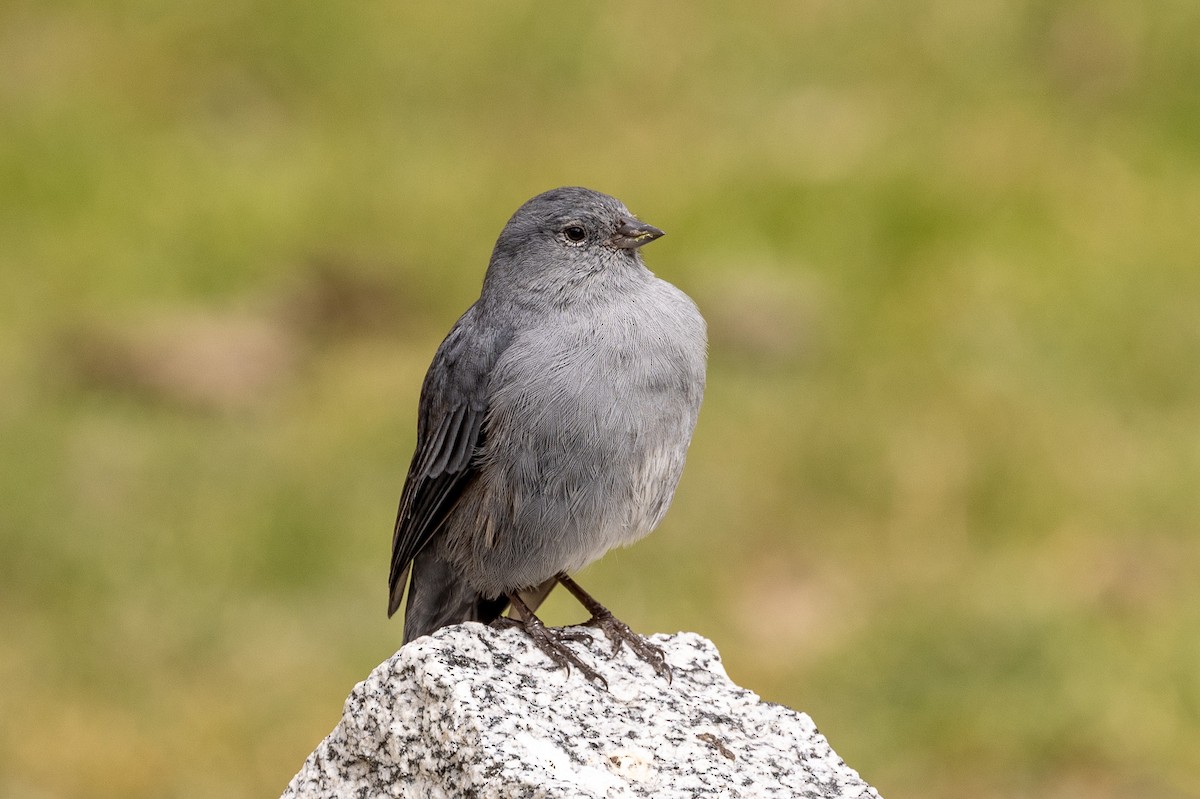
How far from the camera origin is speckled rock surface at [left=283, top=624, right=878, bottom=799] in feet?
12.5

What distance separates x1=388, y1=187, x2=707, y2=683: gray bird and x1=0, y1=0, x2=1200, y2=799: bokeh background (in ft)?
10.4

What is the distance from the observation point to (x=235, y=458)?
32.4 feet

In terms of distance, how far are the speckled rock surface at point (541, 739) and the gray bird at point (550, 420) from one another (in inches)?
14.9

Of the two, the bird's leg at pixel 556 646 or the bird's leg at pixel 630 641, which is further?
the bird's leg at pixel 630 641

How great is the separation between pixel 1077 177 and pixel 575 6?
413cm

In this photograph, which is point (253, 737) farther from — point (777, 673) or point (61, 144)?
point (61, 144)

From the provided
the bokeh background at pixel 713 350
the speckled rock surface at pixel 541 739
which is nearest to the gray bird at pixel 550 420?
the speckled rock surface at pixel 541 739

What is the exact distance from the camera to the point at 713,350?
10.9m

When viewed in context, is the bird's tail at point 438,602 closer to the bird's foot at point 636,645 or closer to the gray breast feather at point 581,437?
the gray breast feather at point 581,437

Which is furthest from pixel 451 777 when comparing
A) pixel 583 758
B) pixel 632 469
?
pixel 632 469

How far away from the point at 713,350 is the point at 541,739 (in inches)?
281

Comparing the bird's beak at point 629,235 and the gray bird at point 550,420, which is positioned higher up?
the bird's beak at point 629,235

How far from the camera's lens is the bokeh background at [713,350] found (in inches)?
330

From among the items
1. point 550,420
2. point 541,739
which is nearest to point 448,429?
point 550,420
